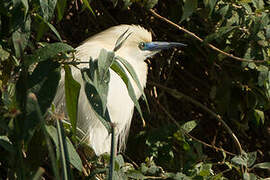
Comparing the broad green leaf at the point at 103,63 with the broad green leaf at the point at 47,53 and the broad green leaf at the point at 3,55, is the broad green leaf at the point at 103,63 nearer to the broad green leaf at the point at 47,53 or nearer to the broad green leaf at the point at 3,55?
the broad green leaf at the point at 47,53

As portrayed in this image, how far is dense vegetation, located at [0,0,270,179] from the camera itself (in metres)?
1.46

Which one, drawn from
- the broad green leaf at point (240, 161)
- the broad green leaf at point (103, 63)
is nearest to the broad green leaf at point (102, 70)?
the broad green leaf at point (103, 63)

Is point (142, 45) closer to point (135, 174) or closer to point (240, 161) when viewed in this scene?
point (240, 161)

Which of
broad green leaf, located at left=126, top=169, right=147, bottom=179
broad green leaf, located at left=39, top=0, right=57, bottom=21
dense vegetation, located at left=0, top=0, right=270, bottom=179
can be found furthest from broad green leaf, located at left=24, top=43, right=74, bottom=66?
broad green leaf, located at left=126, top=169, right=147, bottom=179

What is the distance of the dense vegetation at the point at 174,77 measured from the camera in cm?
146

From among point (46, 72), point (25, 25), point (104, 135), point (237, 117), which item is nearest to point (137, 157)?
point (104, 135)

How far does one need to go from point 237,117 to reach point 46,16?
172 centimetres

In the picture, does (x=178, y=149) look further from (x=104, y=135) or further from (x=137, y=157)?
(x=104, y=135)

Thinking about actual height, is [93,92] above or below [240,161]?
above

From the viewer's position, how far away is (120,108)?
2.36m

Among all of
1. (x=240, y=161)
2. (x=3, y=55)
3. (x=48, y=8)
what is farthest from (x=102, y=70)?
(x=240, y=161)

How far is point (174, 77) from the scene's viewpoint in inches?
125

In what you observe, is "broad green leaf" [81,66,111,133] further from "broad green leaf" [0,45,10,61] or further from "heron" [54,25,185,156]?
"heron" [54,25,185,156]

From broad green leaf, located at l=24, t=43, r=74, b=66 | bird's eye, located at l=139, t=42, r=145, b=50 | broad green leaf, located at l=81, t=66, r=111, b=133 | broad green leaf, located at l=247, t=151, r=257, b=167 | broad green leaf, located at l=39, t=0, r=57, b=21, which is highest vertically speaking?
broad green leaf, located at l=39, t=0, r=57, b=21
